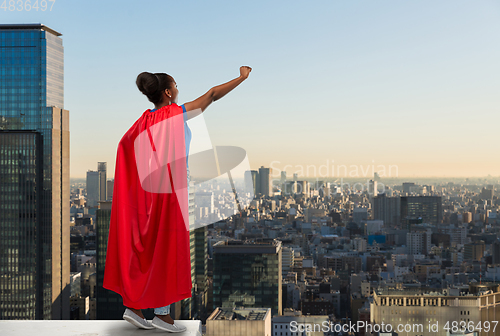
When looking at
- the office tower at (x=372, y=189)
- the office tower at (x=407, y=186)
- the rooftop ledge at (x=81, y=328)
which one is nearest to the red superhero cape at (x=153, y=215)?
the rooftop ledge at (x=81, y=328)

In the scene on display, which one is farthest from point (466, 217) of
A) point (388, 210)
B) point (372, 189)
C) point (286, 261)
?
point (286, 261)

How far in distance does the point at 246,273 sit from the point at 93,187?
616 centimetres

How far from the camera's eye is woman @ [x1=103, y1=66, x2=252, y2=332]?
1368mm

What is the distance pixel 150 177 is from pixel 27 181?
62.5ft

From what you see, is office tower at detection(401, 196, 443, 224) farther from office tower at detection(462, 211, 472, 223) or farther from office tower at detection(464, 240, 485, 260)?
office tower at detection(464, 240, 485, 260)

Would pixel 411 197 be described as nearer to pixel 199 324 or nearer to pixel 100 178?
pixel 100 178

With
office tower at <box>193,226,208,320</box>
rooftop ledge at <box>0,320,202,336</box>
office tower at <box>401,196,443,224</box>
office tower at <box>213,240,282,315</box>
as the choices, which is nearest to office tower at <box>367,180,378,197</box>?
office tower at <box>401,196,443,224</box>

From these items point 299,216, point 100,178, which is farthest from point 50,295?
point 299,216

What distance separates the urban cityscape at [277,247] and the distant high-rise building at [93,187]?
0.11 m

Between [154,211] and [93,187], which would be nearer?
[154,211]

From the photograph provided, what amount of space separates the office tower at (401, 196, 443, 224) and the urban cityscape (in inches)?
1.9

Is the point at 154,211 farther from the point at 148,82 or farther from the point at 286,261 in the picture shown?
the point at 286,261

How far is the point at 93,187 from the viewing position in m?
13.1

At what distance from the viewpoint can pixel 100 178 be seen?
11.3m
